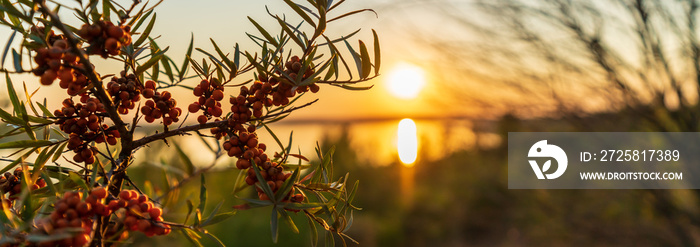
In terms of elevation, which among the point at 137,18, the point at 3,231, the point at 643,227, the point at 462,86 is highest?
the point at 462,86

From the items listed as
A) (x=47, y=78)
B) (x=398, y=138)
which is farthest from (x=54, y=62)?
(x=398, y=138)

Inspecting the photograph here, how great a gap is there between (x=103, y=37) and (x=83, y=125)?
8 centimetres

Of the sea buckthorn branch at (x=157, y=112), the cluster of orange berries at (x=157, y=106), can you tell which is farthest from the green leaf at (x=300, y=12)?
the cluster of orange berries at (x=157, y=106)

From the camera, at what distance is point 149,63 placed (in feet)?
1.03

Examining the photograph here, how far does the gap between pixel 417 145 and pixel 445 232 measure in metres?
0.51

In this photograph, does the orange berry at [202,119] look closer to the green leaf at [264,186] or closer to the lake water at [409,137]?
the green leaf at [264,186]

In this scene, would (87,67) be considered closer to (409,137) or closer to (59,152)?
(59,152)

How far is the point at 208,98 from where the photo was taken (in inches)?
13.5

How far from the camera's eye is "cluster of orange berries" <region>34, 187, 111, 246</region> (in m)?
0.24

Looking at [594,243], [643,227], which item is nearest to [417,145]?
[594,243]

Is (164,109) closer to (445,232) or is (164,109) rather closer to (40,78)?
(40,78)

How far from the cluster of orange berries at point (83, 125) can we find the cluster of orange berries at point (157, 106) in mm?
26

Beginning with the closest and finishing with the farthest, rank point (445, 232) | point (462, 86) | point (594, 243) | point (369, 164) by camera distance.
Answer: point (462, 86) < point (594, 243) < point (445, 232) < point (369, 164)

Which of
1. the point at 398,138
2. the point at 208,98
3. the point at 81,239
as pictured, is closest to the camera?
the point at 81,239
